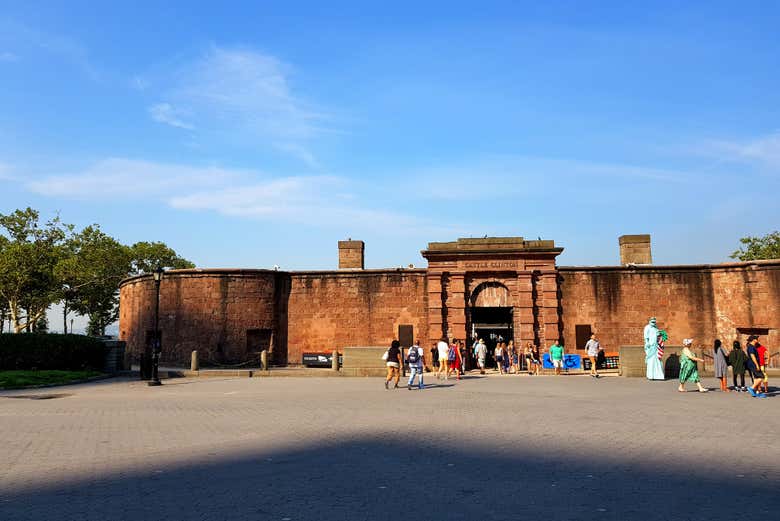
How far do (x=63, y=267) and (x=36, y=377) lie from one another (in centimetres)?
2621

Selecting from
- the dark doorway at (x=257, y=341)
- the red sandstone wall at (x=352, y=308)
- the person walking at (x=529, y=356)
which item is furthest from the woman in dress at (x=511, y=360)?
the dark doorway at (x=257, y=341)

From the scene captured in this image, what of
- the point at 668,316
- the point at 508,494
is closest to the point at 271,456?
the point at 508,494

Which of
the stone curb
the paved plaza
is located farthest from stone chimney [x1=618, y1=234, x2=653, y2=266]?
the stone curb

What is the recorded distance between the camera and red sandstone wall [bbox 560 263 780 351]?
95.0 ft

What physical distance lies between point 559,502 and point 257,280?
2729cm

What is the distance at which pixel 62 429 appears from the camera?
1057cm

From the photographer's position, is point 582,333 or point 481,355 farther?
point 582,333

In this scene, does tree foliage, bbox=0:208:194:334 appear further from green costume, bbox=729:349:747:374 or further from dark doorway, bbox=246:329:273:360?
green costume, bbox=729:349:747:374

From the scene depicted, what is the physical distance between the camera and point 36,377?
854 inches

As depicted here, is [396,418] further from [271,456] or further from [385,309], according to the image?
[385,309]

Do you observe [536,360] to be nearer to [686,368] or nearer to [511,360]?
[511,360]

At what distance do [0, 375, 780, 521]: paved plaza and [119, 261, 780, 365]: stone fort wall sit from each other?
51.9 feet

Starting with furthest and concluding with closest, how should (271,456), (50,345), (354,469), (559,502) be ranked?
(50,345) < (271,456) < (354,469) < (559,502)

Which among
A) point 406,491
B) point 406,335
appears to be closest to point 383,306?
point 406,335
